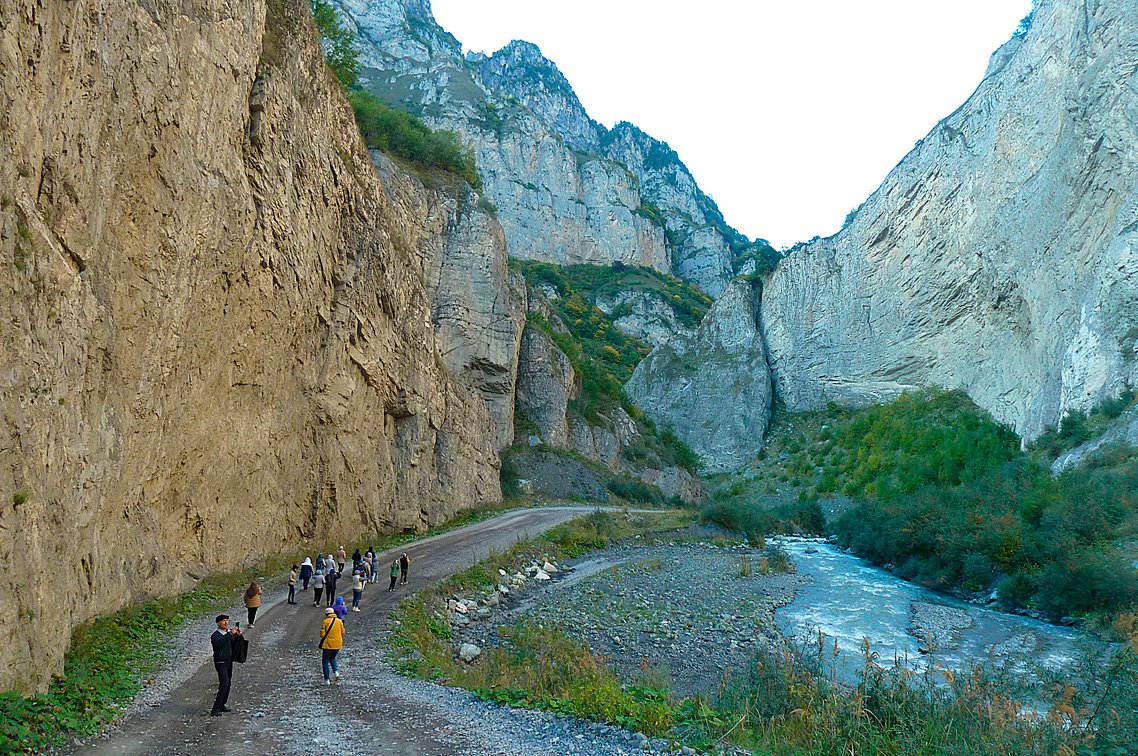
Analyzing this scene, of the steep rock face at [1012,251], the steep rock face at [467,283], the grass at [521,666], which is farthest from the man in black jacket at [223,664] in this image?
the steep rock face at [1012,251]

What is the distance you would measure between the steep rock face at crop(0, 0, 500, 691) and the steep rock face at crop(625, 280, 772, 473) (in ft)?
140

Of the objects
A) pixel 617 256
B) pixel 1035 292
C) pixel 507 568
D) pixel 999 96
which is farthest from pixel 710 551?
pixel 617 256

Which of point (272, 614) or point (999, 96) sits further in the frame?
point (999, 96)

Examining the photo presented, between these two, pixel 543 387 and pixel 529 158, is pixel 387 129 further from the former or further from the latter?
pixel 529 158

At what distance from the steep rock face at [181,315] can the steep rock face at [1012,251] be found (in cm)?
3183

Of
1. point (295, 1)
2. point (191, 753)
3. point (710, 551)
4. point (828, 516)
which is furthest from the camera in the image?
point (828, 516)

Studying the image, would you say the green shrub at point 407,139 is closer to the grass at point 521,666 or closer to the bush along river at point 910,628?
the grass at point 521,666

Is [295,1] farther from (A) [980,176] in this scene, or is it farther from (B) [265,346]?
(A) [980,176]

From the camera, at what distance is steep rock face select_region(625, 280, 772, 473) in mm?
63500

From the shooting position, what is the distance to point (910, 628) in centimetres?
1758

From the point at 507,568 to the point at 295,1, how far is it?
21178 mm

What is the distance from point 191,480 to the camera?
50.0 ft

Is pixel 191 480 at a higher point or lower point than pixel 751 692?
higher

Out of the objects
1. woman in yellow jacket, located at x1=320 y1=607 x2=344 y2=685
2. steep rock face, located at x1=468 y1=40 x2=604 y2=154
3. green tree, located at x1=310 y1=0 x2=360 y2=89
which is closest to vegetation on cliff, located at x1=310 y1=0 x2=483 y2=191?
green tree, located at x1=310 y1=0 x2=360 y2=89
